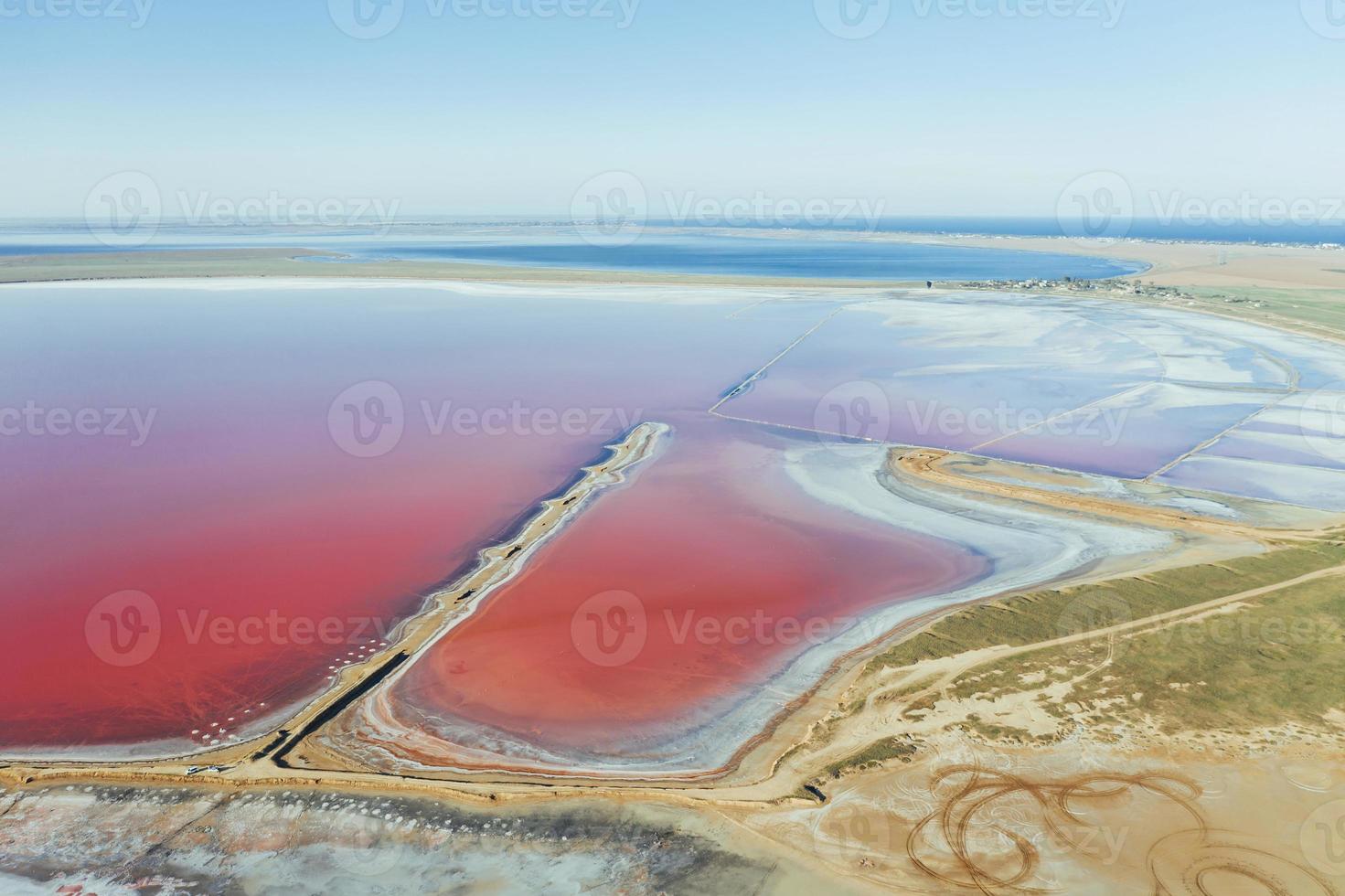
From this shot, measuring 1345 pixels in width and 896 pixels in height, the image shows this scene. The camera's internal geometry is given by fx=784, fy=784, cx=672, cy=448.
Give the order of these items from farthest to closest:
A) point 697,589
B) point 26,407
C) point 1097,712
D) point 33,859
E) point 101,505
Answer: point 26,407 < point 101,505 < point 697,589 < point 1097,712 < point 33,859

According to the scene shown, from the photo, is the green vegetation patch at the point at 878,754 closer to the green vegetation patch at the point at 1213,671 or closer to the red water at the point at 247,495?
the green vegetation patch at the point at 1213,671

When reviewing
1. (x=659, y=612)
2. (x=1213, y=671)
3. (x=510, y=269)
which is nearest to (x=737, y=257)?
(x=510, y=269)

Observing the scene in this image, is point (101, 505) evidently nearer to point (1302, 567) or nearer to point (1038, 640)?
point (1038, 640)

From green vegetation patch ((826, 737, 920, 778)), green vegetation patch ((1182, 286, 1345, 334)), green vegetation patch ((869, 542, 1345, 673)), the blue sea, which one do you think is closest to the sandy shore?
green vegetation patch ((1182, 286, 1345, 334))

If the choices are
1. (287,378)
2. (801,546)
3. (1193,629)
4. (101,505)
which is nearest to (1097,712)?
(1193,629)

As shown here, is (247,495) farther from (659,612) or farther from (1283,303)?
(1283,303)

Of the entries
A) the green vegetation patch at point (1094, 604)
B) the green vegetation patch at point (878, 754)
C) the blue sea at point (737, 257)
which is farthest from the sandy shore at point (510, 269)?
the green vegetation patch at point (878, 754)

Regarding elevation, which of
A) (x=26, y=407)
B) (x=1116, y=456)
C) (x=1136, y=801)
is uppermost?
(x=26, y=407)

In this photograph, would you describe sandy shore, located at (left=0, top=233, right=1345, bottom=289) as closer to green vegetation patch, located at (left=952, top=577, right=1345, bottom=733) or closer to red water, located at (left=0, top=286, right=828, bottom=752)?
red water, located at (left=0, top=286, right=828, bottom=752)
